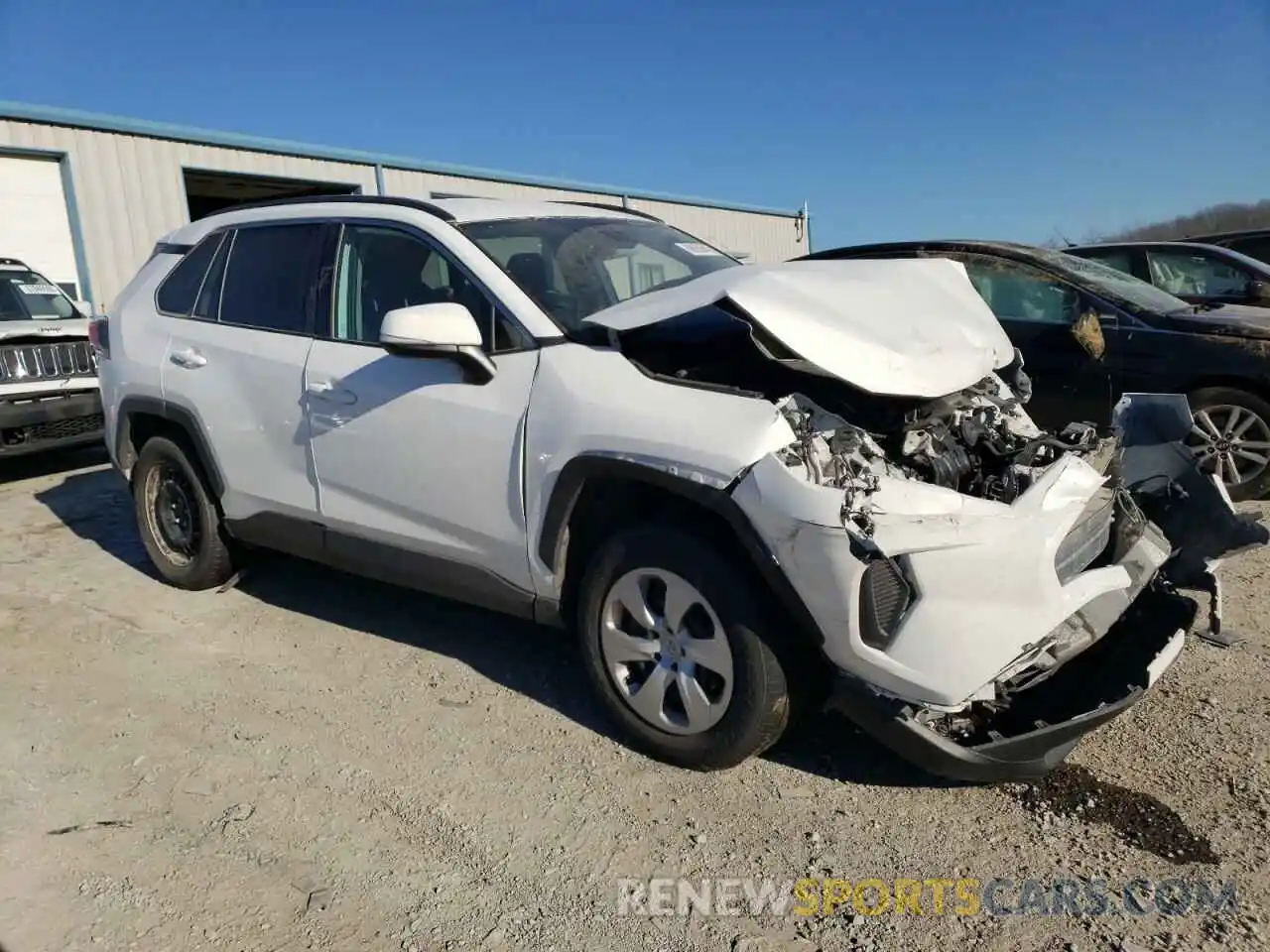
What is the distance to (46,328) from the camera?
7637mm

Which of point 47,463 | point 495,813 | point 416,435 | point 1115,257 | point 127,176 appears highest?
point 127,176

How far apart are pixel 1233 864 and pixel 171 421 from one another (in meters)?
4.74

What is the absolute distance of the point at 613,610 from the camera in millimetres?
3082

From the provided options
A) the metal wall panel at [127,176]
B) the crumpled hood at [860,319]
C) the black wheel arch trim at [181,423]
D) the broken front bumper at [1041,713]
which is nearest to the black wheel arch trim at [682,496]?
the broken front bumper at [1041,713]

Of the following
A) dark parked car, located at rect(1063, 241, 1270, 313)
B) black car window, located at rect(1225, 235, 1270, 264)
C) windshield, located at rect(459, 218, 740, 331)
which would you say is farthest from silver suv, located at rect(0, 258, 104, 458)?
black car window, located at rect(1225, 235, 1270, 264)

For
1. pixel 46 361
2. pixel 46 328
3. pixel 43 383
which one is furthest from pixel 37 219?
pixel 43 383

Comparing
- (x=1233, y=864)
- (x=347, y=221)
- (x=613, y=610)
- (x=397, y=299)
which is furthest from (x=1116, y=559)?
(x=347, y=221)

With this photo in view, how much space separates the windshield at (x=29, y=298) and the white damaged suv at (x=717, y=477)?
537cm

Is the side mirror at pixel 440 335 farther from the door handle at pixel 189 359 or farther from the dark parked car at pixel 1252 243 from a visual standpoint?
the dark parked car at pixel 1252 243

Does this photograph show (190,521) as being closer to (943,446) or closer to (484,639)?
(484,639)

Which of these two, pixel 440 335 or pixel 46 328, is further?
pixel 46 328

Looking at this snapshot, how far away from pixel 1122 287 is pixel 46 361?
8.26 m

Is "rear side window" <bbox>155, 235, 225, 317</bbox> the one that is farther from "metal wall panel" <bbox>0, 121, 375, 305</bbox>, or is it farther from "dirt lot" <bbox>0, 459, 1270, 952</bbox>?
"metal wall panel" <bbox>0, 121, 375, 305</bbox>

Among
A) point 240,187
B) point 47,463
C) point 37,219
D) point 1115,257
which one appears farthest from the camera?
point 240,187
